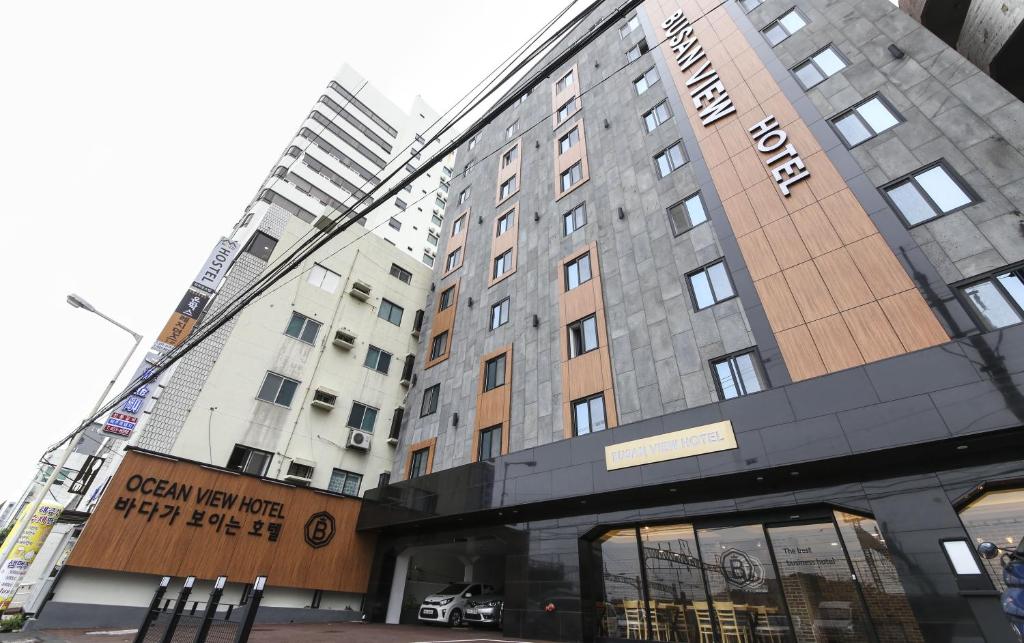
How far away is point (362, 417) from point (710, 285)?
59.6 ft

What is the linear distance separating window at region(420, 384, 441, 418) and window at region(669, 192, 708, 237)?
1344 centimetres

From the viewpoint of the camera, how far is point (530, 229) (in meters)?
22.9

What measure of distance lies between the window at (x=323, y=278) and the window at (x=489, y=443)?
44.5 ft

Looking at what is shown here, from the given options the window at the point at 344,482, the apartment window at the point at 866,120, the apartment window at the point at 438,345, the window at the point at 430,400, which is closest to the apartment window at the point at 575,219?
the apartment window at the point at 438,345

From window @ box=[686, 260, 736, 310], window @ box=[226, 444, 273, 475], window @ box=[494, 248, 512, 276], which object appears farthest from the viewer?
window @ box=[494, 248, 512, 276]

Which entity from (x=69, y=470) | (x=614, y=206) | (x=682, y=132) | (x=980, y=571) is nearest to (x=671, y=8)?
(x=682, y=132)

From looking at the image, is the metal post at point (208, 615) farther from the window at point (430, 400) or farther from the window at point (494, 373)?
the window at point (430, 400)

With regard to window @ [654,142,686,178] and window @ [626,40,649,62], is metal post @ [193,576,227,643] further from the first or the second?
window @ [626,40,649,62]

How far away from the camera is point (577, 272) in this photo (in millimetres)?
18594

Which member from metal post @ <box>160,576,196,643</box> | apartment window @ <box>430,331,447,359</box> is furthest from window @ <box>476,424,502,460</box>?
metal post @ <box>160,576,196,643</box>

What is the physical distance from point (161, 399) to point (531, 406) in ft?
50.2

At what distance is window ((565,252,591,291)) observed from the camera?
1814cm

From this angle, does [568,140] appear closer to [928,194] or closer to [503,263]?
[503,263]

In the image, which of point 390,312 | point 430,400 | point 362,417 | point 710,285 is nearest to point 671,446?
point 710,285
